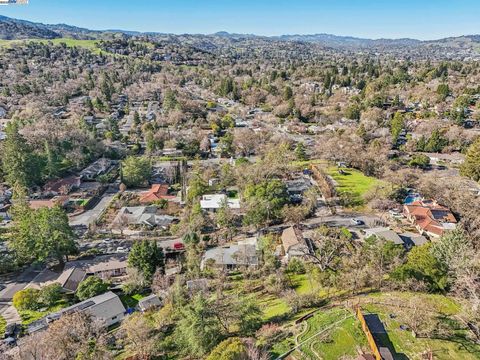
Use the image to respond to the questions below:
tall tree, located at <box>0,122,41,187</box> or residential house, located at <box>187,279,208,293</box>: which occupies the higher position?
tall tree, located at <box>0,122,41,187</box>

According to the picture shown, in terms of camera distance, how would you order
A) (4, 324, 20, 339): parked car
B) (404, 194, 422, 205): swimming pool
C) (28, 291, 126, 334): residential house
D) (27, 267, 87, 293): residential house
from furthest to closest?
(404, 194, 422, 205): swimming pool → (27, 267, 87, 293): residential house → (28, 291, 126, 334): residential house → (4, 324, 20, 339): parked car

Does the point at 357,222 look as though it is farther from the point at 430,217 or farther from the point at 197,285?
the point at 197,285

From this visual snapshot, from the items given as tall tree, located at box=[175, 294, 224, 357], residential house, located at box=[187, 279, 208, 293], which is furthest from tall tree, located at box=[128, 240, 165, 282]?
tall tree, located at box=[175, 294, 224, 357]

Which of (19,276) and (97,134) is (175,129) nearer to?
(97,134)

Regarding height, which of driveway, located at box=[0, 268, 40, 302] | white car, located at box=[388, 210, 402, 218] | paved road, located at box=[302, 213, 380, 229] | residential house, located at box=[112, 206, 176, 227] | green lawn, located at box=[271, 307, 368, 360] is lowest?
driveway, located at box=[0, 268, 40, 302]

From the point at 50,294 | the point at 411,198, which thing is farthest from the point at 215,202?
the point at 411,198

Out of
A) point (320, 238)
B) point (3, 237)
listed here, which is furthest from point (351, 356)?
point (3, 237)

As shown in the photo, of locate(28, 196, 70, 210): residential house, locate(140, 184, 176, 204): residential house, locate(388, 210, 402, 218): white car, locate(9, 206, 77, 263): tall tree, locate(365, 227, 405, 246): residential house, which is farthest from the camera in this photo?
locate(140, 184, 176, 204): residential house

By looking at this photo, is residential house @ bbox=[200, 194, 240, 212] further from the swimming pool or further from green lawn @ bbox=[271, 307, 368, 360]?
the swimming pool
